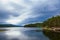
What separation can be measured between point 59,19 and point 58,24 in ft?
12.5

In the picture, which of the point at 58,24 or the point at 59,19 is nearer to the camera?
the point at 58,24

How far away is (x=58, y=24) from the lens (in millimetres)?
38406

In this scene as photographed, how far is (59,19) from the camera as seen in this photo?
41844mm

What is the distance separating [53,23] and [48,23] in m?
2.40

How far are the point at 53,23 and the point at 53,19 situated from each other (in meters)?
2.65

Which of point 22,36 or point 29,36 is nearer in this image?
point 29,36

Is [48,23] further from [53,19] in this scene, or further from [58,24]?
[58,24]

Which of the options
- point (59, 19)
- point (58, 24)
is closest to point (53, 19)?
point (59, 19)

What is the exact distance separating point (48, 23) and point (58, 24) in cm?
473

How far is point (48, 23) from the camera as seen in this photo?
1679 inches

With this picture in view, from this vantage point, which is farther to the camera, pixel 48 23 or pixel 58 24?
pixel 48 23

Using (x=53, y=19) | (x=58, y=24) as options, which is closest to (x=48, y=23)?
(x=53, y=19)

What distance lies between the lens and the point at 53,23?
4053cm

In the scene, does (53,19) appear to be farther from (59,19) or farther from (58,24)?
(58,24)
